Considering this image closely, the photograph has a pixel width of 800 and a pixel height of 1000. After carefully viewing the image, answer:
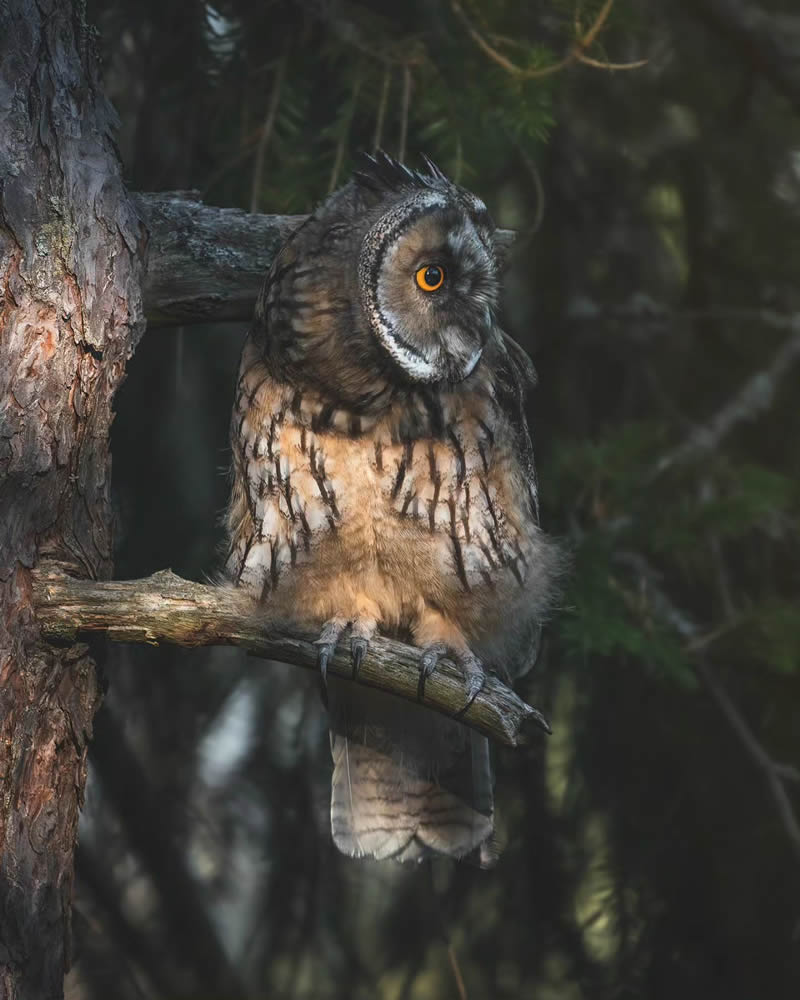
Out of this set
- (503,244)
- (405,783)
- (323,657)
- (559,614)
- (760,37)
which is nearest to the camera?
(323,657)

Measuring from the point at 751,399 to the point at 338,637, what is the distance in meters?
1.52

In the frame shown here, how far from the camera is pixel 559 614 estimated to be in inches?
101

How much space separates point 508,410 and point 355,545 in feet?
1.36

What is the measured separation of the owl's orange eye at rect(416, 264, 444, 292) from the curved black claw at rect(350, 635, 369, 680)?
616 mm

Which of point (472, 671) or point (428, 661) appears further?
point (472, 671)

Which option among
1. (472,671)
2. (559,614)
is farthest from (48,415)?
(559,614)

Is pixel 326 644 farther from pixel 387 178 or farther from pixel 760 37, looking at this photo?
pixel 760 37

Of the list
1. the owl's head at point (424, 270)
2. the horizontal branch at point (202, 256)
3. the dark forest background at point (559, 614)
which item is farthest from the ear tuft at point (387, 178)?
the dark forest background at point (559, 614)

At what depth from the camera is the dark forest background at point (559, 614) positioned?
8.45ft

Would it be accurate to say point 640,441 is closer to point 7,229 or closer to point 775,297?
point 775,297

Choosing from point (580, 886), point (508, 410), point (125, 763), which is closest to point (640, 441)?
point (508, 410)

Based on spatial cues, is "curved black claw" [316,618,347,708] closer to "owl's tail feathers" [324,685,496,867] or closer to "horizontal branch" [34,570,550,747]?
"horizontal branch" [34,570,550,747]

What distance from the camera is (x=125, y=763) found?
280 centimetres

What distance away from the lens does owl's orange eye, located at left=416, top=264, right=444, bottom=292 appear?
82.8 inches
